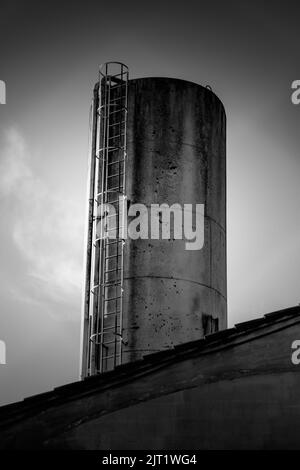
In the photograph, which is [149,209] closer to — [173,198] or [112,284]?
[173,198]

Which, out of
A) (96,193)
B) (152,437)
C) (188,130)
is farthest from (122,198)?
(152,437)

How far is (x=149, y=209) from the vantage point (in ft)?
58.8

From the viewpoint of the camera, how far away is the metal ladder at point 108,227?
56.7ft

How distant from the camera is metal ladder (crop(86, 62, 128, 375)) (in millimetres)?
17297

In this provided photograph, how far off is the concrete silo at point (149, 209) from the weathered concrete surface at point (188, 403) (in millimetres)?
3708

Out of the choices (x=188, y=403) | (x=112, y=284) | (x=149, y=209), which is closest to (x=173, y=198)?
(x=149, y=209)

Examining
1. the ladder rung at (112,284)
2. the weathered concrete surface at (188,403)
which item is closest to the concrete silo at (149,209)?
the ladder rung at (112,284)

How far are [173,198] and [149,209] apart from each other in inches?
23.9

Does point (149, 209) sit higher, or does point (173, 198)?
point (173, 198)

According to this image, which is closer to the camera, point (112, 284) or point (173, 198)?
point (112, 284)

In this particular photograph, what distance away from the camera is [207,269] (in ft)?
59.7
